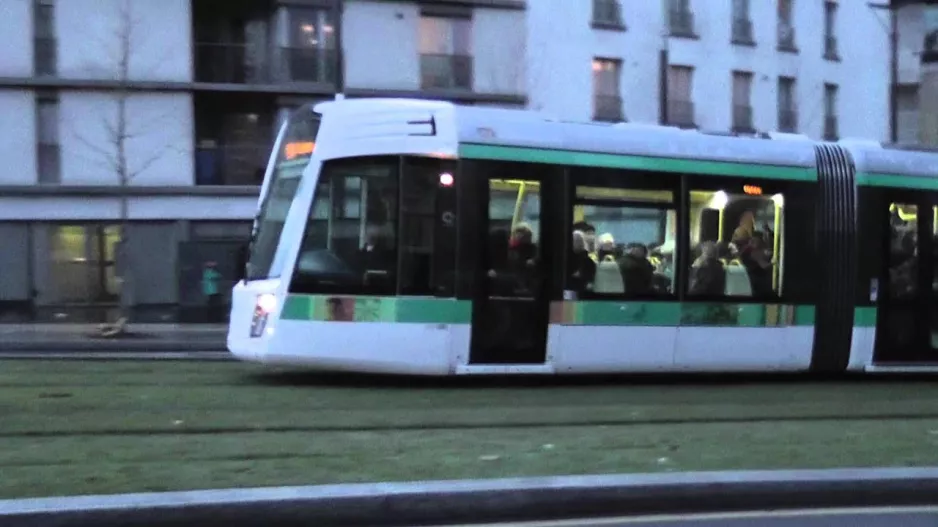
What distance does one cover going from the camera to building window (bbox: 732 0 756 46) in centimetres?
3650

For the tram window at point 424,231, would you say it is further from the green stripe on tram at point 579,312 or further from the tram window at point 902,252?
the tram window at point 902,252

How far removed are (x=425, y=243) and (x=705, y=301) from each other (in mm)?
3275

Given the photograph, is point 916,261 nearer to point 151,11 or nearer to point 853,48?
point 151,11

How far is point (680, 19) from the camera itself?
35.2 m

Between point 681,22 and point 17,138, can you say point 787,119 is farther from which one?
point 17,138

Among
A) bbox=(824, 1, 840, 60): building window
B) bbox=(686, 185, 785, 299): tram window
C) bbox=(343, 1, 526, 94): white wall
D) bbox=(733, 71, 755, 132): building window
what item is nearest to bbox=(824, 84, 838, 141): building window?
bbox=(824, 1, 840, 60): building window

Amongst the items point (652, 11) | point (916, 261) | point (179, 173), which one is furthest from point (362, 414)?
point (652, 11)

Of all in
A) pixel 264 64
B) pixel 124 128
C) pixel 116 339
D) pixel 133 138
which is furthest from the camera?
pixel 264 64

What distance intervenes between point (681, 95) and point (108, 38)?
58.1 ft

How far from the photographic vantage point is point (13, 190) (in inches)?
1114

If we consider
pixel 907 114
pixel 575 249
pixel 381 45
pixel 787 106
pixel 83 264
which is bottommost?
pixel 83 264

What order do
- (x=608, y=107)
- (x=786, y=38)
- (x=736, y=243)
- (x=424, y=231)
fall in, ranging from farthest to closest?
(x=786, y=38) → (x=608, y=107) → (x=736, y=243) → (x=424, y=231)

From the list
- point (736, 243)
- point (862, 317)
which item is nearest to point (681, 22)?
point (862, 317)

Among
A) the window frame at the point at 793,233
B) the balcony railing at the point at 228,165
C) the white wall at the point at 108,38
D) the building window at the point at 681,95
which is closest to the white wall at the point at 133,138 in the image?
the balcony railing at the point at 228,165
